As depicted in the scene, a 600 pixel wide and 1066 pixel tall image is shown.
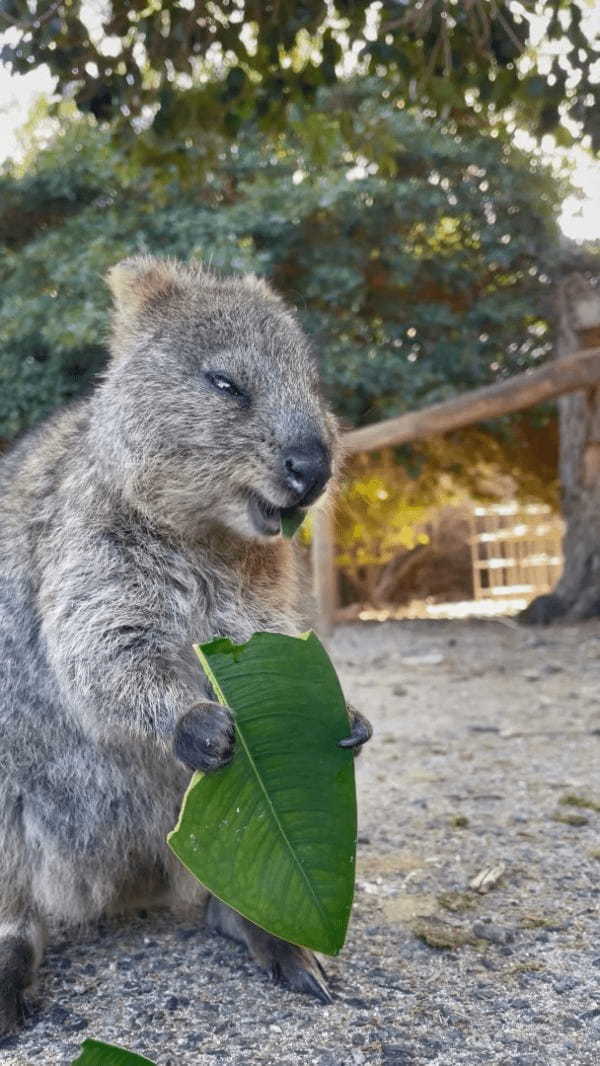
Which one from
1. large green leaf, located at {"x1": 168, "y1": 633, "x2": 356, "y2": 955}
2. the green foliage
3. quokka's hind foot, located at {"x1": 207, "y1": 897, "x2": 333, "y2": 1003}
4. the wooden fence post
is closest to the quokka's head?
large green leaf, located at {"x1": 168, "y1": 633, "x2": 356, "y2": 955}

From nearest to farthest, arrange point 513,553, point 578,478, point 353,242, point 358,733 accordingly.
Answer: point 358,733
point 578,478
point 353,242
point 513,553

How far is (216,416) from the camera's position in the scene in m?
2.19

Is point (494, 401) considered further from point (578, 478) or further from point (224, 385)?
point (224, 385)

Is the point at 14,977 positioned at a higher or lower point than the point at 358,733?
lower

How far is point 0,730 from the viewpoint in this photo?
228 cm

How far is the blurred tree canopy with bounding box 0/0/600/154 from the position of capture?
138 inches

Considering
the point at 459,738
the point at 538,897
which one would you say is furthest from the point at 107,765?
the point at 459,738

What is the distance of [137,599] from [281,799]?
0.52m

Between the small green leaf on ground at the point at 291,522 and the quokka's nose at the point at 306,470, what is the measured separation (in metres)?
0.07

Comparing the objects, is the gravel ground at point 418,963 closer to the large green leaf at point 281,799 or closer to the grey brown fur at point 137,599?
the grey brown fur at point 137,599

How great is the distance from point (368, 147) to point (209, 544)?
2801mm

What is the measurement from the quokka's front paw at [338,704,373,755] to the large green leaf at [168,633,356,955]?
2 cm

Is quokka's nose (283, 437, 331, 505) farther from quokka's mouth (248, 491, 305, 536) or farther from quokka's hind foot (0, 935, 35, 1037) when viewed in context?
quokka's hind foot (0, 935, 35, 1037)

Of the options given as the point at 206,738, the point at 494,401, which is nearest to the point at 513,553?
the point at 494,401
